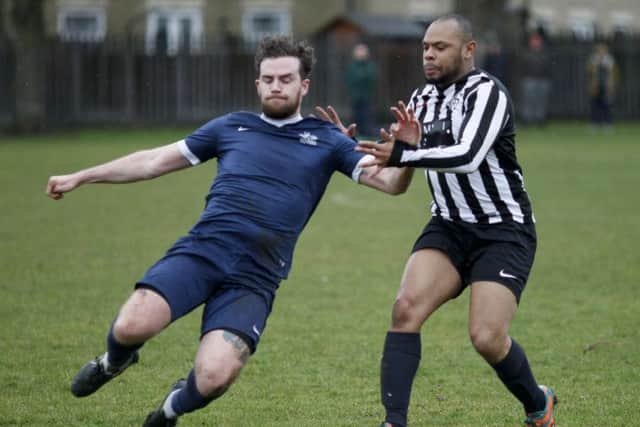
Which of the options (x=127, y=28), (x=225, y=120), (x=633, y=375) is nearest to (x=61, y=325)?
(x=225, y=120)

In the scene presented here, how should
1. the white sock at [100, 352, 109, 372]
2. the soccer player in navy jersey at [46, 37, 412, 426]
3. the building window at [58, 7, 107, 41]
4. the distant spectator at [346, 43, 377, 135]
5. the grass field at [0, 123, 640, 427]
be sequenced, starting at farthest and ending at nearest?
1. the building window at [58, 7, 107, 41]
2. the distant spectator at [346, 43, 377, 135]
3. the grass field at [0, 123, 640, 427]
4. the white sock at [100, 352, 109, 372]
5. the soccer player in navy jersey at [46, 37, 412, 426]

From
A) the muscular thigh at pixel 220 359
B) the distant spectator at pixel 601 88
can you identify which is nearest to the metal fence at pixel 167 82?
the distant spectator at pixel 601 88

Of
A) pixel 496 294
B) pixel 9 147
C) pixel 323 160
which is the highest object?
pixel 323 160

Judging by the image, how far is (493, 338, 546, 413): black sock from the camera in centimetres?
652

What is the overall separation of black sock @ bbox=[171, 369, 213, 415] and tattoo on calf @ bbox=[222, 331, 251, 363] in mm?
235

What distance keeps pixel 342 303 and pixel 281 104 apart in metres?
4.46

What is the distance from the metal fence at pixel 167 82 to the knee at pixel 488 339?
28588 millimetres

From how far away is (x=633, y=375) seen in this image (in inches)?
317

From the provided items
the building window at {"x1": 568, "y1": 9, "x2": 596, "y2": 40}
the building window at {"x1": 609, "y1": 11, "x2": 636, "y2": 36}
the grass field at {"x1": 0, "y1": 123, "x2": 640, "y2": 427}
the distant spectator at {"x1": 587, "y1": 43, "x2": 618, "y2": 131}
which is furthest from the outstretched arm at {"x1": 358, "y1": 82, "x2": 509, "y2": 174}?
the building window at {"x1": 609, "y1": 11, "x2": 636, "y2": 36}

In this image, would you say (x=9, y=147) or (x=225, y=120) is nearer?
(x=225, y=120)

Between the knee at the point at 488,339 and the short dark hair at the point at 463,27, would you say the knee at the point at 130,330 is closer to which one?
the knee at the point at 488,339

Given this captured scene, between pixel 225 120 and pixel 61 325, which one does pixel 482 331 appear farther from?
pixel 61 325

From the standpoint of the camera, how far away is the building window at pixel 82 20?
44.6 metres

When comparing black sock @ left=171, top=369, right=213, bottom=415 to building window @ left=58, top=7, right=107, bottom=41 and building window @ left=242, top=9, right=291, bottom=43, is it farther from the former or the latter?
building window @ left=242, top=9, right=291, bottom=43
